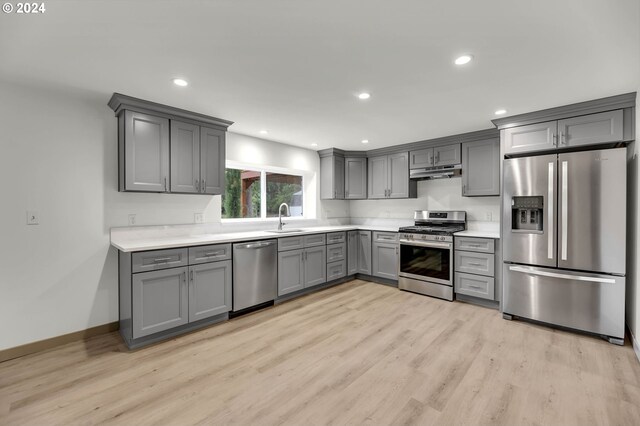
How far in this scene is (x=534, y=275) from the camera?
3.16 meters

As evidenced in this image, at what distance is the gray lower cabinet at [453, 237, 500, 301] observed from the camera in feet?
11.9

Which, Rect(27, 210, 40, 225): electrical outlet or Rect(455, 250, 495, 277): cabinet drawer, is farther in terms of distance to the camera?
Rect(455, 250, 495, 277): cabinet drawer

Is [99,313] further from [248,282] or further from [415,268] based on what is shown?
[415,268]

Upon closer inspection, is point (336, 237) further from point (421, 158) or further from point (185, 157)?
point (185, 157)

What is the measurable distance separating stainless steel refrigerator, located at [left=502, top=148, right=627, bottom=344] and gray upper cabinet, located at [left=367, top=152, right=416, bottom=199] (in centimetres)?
162

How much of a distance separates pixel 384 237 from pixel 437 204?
40.7 inches

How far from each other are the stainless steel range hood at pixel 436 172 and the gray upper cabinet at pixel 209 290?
10.3ft

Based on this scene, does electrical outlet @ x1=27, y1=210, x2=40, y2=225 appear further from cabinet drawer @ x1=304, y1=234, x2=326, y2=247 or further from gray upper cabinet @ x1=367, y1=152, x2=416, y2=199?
gray upper cabinet @ x1=367, y1=152, x2=416, y2=199

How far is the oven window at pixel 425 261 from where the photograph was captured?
3995mm

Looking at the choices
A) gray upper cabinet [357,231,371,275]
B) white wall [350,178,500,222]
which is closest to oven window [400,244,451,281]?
gray upper cabinet [357,231,371,275]

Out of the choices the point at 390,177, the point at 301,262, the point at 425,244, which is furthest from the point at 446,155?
the point at 301,262

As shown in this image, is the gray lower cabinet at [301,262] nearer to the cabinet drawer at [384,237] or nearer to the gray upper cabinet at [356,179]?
the cabinet drawer at [384,237]

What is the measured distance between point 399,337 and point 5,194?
3742 millimetres

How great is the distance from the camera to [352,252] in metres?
4.95
